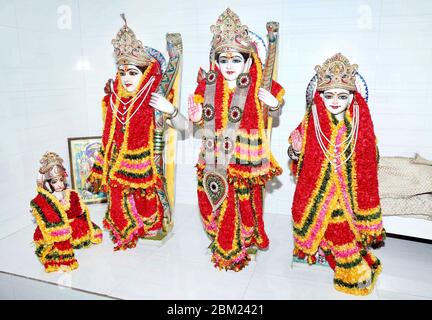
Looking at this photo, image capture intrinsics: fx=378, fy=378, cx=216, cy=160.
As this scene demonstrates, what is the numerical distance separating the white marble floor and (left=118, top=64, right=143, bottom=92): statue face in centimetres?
119

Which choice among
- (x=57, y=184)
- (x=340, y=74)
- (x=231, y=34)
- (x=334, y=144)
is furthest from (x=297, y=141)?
(x=57, y=184)

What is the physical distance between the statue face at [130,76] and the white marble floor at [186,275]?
119cm

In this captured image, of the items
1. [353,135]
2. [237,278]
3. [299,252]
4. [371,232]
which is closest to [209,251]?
[237,278]

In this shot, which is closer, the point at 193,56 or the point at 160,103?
the point at 160,103

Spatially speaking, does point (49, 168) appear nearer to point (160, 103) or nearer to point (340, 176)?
point (160, 103)

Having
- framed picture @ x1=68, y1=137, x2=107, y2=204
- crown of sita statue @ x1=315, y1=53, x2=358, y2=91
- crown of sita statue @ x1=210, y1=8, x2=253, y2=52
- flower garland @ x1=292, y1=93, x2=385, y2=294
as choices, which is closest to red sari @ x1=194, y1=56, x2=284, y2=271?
crown of sita statue @ x1=210, y1=8, x2=253, y2=52

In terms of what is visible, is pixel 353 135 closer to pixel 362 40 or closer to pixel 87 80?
pixel 362 40

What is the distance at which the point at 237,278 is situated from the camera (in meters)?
2.42

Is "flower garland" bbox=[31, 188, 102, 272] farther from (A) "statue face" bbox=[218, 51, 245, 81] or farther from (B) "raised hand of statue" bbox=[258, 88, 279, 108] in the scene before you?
(B) "raised hand of statue" bbox=[258, 88, 279, 108]

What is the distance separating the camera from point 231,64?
7.66 feet

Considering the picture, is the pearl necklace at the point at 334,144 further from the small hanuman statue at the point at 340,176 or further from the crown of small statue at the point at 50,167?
the crown of small statue at the point at 50,167

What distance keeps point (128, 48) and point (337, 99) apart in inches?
54.0

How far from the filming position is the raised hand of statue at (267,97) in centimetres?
229

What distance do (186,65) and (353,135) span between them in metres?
1.89
